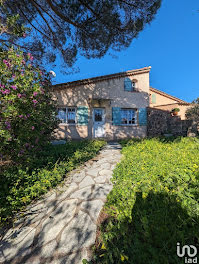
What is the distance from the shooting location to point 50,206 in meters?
2.19

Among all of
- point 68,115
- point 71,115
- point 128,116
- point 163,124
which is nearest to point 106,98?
point 128,116

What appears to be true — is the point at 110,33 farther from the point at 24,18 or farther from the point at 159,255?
the point at 159,255

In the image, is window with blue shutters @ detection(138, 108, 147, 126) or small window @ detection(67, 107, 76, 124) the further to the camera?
window with blue shutters @ detection(138, 108, 147, 126)

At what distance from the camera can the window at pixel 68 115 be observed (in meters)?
8.66

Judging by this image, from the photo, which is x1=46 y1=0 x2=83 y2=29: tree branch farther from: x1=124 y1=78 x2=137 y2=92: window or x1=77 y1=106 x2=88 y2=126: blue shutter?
x1=124 y1=78 x2=137 y2=92: window

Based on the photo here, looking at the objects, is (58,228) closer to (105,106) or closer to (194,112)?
(105,106)

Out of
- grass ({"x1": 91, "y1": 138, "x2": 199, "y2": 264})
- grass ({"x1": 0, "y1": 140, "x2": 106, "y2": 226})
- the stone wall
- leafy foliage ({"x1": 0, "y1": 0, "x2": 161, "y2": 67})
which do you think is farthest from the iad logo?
the stone wall

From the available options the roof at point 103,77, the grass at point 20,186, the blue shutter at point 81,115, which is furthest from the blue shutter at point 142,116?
the grass at point 20,186

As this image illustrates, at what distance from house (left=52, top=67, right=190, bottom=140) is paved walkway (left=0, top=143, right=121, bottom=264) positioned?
21.2ft

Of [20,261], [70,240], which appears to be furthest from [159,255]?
[20,261]

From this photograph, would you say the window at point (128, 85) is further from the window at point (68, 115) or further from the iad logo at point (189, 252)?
the iad logo at point (189, 252)

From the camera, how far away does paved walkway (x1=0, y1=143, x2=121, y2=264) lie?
55.5 inches

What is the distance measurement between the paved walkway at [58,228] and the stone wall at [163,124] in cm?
884

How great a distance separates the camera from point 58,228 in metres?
1.74
